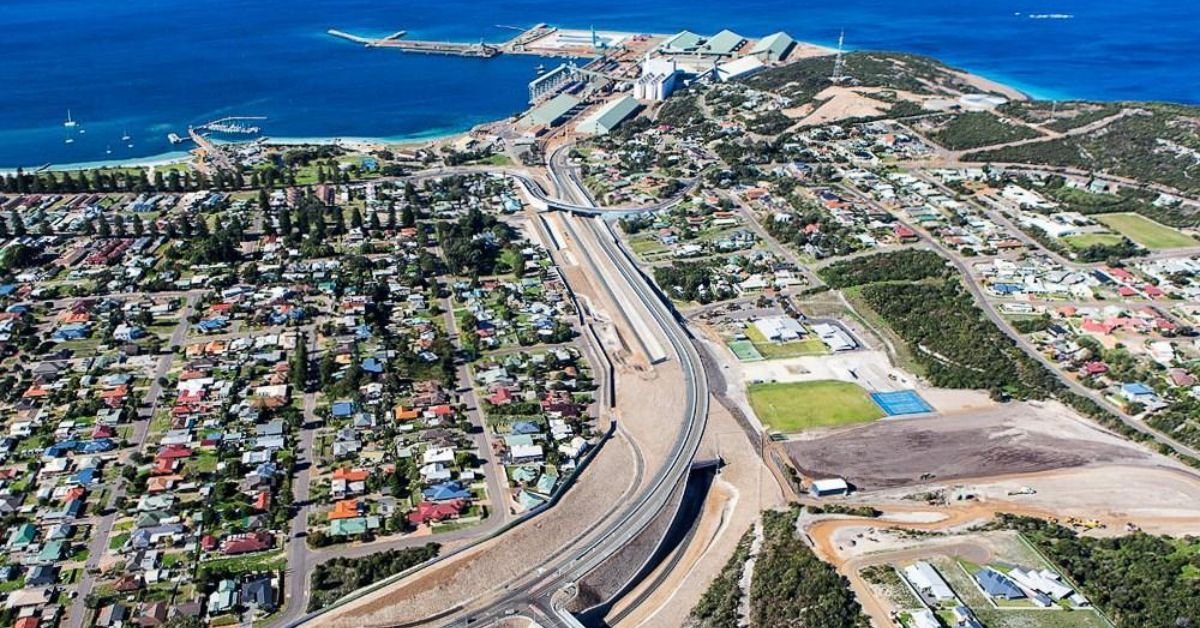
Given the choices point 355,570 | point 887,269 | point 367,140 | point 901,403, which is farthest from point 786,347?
point 367,140

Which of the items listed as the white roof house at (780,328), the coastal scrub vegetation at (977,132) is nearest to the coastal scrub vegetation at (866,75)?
the coastal scrub vegetation at (977,132)

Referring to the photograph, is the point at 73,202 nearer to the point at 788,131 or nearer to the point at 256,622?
the point at 256,622

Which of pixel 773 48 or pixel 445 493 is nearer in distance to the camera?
pixel 445 493

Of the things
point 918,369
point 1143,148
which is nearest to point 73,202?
point 918,369

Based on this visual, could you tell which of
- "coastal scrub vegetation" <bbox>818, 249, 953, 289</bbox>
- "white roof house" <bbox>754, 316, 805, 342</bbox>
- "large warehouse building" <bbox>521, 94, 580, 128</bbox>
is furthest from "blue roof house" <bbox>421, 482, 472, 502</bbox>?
"large warehouse building" <bbox>521, 94, 580, 128</bbox>

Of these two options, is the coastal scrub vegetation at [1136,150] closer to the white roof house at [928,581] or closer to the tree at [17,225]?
the white roof house at [928,581]

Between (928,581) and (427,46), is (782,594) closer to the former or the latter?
(928,581)
